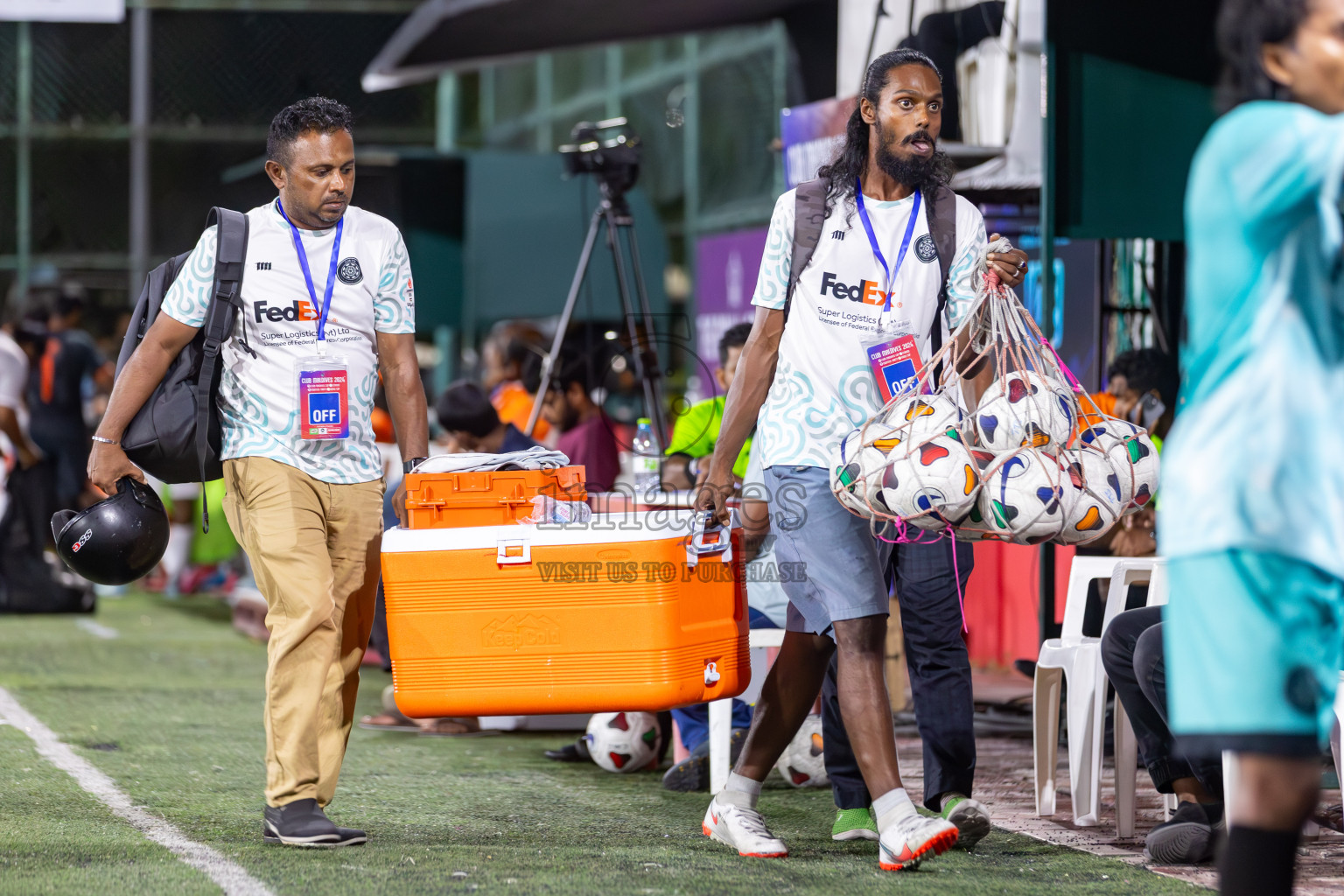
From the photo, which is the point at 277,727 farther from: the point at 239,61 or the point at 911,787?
the point at 239,61

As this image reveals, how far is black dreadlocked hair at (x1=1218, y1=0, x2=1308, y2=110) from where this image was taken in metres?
2.81

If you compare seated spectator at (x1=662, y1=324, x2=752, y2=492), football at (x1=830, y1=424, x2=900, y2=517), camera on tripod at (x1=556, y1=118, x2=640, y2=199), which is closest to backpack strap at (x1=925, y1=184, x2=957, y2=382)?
football at (x1=830, y1=424, x2=900, y2=517)

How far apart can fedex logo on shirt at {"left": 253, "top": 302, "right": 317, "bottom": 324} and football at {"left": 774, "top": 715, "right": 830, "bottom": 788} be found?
7.80ft

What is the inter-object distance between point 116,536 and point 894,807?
7.35 ft

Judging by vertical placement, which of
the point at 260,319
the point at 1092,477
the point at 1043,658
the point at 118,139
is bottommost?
the point at 1043,658

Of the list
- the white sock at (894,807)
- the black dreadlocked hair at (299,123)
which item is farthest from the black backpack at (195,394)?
the white sock at (894,807)

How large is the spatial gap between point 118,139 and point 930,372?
701 inches

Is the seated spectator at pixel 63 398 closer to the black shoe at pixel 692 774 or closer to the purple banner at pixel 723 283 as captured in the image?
the purple banner at pixel 723 283

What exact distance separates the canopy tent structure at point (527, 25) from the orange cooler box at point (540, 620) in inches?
260

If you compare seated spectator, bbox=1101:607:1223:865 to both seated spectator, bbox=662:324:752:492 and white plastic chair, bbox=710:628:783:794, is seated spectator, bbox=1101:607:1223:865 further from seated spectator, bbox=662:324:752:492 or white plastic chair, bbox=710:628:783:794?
seated spectator, bbox=662:324:752:492

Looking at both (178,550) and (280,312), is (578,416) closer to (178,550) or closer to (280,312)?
(280,312)

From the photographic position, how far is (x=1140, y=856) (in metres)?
4.83

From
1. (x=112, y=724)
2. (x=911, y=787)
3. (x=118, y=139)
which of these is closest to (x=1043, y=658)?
(x=911, y=787)

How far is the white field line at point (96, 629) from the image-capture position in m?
11.0
